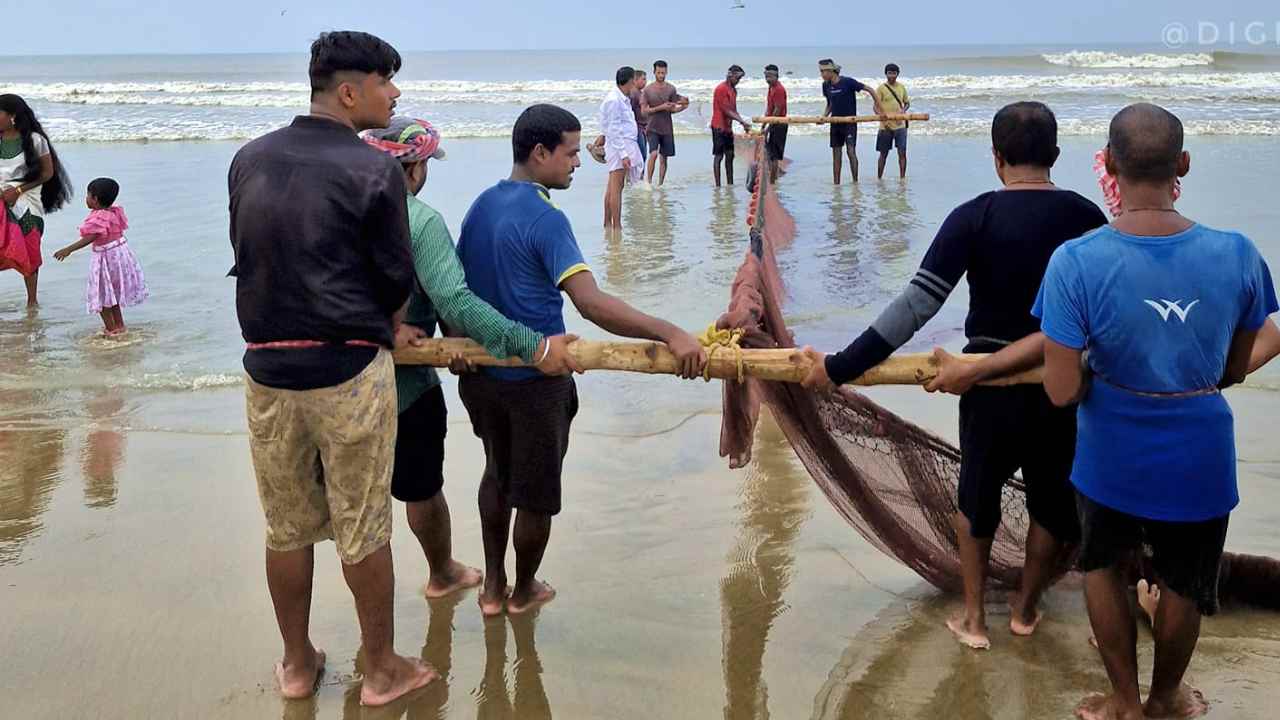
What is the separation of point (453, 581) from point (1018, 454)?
1950 millimetres

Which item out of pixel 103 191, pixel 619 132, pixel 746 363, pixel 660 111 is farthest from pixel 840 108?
pixel 746 363

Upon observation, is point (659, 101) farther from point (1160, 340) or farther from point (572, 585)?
point (1160, 340)

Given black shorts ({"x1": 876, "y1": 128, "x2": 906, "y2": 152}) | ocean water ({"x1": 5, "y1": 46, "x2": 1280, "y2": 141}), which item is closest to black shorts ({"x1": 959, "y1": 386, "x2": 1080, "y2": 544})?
black shorts ({"x1": 876, "y1": 128, "x2": 906, "y2": 152})

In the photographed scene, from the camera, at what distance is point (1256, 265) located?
256 cm

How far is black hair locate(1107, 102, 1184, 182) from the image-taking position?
258 centimetres

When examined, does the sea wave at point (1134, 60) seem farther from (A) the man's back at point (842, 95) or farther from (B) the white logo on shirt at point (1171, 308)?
(B) the white logo on shirt at point (1171, 308)

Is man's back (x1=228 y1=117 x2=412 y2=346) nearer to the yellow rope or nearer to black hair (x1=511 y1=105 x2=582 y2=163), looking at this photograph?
black hair (x1=511 y1=105 x2=582 y2=163)

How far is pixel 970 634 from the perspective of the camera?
3402 mm

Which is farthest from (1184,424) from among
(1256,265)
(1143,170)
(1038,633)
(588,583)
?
(588,583)

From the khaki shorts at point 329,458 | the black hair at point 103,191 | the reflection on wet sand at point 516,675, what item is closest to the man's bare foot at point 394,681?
the reflection on wet sand at point 516,675

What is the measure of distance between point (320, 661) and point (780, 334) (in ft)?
5.84

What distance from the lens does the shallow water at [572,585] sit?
320 centimetres

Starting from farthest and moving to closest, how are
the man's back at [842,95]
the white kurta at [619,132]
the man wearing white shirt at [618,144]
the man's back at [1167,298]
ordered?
the man's back at [842,95]
the white kurta at [619,132]
the man wearing white shirt at [618,144]
the man's back at [1167,298]

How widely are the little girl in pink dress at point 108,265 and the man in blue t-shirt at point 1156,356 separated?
6835 millimetres
